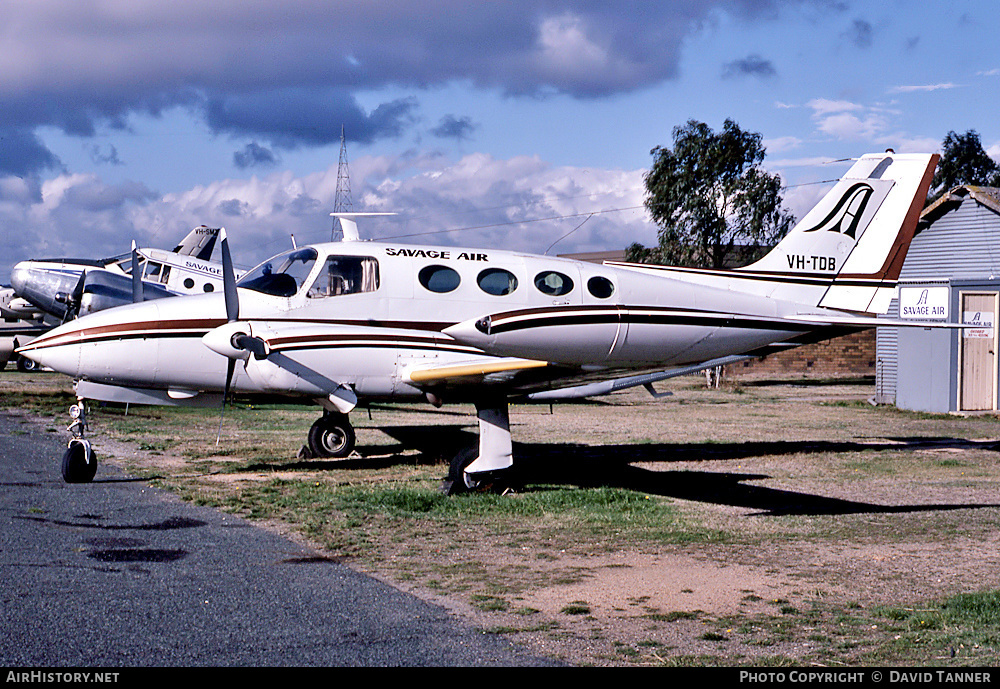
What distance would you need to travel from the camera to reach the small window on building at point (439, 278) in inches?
495

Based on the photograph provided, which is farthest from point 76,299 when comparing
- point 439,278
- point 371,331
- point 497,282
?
point 497,282

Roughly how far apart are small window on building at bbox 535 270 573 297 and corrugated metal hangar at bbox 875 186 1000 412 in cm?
1471

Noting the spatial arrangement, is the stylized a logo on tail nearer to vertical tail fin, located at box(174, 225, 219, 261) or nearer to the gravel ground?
the gravel ground

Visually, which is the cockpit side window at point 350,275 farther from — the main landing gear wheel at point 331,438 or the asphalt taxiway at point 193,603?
the asphalt taxiway at point 193,603

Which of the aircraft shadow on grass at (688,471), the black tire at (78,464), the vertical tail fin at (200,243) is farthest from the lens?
the vertical tail fin at (200,243)

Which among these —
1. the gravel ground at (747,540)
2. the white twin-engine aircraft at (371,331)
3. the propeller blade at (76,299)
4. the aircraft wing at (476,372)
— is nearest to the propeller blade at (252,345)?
the white twin-engine aircraft at (371,331)

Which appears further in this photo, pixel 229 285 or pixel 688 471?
pixel 688 471

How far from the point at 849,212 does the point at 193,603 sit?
12.1 metres

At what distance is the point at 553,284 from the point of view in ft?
41.0

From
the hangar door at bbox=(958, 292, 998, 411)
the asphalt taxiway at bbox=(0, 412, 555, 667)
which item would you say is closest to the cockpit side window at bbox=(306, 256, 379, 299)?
the asphalt taxiway at bbox=(0, 412, 555, 667)

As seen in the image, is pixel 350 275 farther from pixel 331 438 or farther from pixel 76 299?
pixel 76 299

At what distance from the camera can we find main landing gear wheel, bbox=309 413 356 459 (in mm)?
14891

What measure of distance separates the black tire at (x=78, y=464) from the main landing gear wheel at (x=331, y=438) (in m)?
3.82

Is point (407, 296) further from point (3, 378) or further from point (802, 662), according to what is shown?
point (3, 378)
